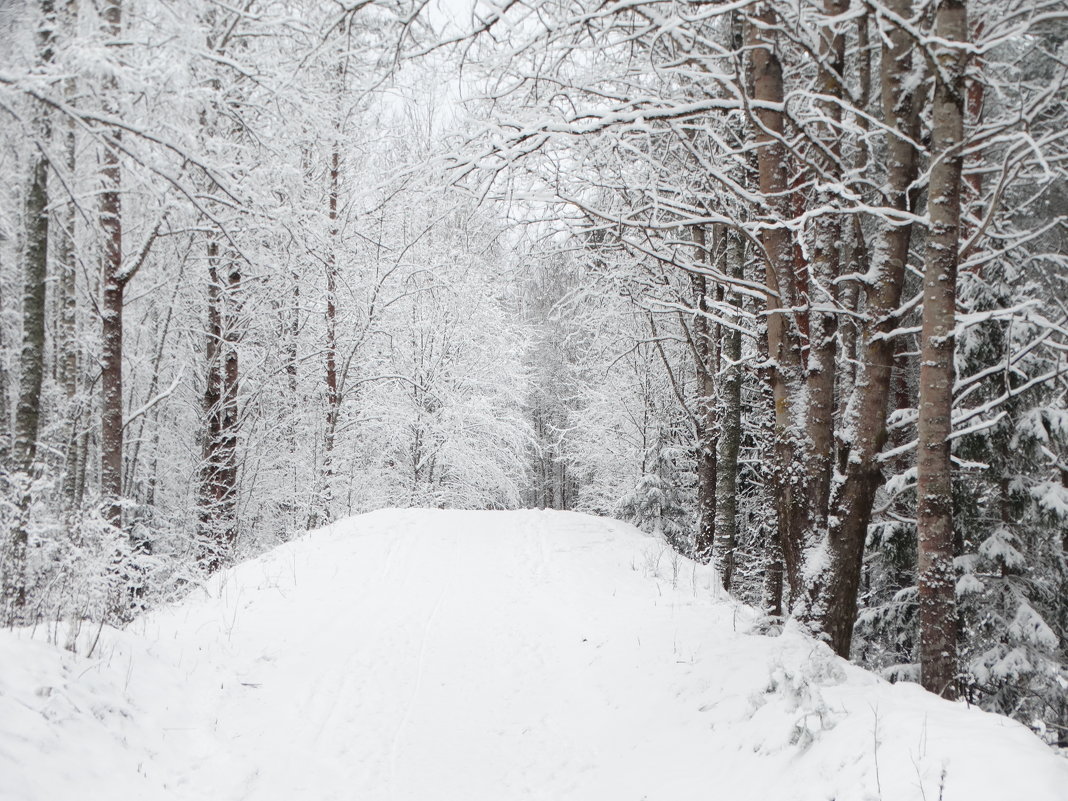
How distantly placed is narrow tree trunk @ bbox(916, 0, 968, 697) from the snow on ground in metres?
0.57

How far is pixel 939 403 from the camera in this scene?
445 centimetres

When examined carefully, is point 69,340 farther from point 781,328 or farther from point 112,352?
point 781,328

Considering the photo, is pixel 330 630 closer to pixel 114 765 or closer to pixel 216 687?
pixel 216 687

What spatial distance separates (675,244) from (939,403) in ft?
9.38

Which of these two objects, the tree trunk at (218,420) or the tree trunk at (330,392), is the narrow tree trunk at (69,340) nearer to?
the tree trunk at (218,420)

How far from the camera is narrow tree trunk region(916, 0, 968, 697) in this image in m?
4.35

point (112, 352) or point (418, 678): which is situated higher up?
point (112, 352)

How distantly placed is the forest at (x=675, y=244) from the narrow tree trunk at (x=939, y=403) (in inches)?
0.9

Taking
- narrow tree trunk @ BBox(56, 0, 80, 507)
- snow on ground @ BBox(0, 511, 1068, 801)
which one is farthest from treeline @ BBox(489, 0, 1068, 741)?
narrow tree trunk @ BBox(56, 0, 80, 507)

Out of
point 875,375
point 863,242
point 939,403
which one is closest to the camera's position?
point 939,403

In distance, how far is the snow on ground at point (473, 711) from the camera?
11.4ft

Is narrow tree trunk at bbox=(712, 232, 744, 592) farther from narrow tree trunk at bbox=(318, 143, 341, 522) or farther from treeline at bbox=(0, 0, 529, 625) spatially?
narrow tree trunk at bbox=(318, 143, 341, 522)

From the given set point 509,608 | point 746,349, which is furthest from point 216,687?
→ point 746,349

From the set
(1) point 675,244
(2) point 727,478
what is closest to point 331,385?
(2) point 727,478
